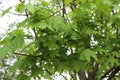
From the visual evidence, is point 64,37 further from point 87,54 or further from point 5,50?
point 5,50

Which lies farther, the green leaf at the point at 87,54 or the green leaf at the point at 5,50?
the green leaf at the point at 87,54

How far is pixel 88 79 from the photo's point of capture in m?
2.77

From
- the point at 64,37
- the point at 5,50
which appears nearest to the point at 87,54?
the point at 64,37

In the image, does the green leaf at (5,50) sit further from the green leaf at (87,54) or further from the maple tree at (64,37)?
the green leaf at (87,54)

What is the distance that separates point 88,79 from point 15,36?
3.96 ft

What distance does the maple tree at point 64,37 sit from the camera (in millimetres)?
1746

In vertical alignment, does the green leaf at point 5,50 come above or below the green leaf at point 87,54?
above

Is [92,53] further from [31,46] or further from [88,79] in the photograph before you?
[88,79]

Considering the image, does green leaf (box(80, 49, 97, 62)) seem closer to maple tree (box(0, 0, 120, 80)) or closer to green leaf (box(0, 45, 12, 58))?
maple tree (box(0, 0, 120, 80))

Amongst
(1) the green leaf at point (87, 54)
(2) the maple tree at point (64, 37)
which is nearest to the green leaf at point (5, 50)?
(2) the maple tree at point (64, 37)

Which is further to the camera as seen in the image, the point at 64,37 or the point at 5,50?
the point at 64,37

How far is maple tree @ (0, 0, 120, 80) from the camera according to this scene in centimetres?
175

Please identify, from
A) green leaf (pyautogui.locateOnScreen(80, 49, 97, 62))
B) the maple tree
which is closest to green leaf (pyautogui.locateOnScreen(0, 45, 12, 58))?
the maple tree

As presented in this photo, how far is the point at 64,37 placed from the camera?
6.34 feet
